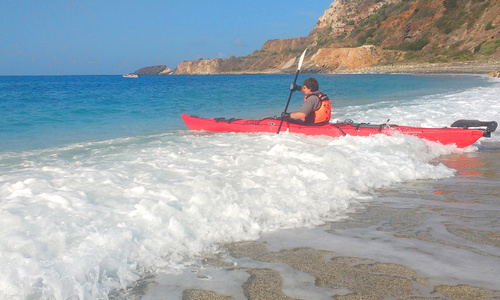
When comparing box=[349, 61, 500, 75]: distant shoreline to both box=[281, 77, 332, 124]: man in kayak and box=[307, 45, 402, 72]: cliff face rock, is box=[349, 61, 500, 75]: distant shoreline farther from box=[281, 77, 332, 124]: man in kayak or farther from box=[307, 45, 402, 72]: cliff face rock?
box=[281, 77, 332, 124]: man in kayak

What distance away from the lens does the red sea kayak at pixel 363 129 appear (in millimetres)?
6148

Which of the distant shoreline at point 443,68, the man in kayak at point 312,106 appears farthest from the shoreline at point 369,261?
the distant shoreline at point 443,68

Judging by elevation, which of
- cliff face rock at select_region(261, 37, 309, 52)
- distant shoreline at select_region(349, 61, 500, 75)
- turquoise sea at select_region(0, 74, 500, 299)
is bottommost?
turquoise sea at select_region(0, 74, 500, 299)

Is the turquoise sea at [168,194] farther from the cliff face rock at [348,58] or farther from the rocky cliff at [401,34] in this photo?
the cliff face rock at [348,58]

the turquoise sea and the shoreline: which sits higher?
the turquoise sea

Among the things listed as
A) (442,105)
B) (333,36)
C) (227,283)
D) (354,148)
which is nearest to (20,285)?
(227,283)

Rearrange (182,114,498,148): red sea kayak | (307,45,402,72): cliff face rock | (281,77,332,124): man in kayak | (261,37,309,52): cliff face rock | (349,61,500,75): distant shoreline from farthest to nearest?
(261,37,309,52): cliff face rock < (307,45,402,72): cliff face rock < (349,61,500,75): distant shoreline < (281,77,332,124): man in kayak < (182,114,498,148): red sea kayak

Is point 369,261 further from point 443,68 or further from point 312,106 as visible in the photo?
point 443,68

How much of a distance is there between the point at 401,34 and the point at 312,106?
56.0 meters

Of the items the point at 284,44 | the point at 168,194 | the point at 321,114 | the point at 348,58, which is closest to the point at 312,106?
the point at 321,114

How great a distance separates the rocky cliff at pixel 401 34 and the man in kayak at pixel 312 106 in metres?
35.7

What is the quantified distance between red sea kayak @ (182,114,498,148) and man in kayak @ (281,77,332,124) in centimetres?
14

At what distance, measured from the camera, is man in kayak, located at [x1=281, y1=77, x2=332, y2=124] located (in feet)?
22.6

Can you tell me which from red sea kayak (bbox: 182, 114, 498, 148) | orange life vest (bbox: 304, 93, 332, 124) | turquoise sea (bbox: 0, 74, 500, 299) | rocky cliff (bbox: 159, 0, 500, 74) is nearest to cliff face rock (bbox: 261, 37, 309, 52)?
rocky cliff (bbox: 159, 0, 500, 74)
